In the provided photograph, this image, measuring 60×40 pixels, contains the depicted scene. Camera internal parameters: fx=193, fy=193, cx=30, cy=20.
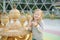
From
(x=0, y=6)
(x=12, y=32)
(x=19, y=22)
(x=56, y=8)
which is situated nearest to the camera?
(x=12, y=32)

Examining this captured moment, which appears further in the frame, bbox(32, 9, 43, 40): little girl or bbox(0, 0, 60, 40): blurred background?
bbox(0, 0, 60, 40): blurred background

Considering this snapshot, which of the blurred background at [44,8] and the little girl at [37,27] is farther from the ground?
the little girl at [37,27]

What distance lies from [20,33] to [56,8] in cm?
253

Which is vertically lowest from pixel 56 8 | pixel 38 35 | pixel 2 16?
pixel 56 8

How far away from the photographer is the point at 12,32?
3.17 ft

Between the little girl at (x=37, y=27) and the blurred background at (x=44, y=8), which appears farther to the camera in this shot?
the blurred background at (x=44, y=8)

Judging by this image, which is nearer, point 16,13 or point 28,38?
point 16,13

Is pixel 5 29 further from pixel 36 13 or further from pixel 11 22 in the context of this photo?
pixel 36 13

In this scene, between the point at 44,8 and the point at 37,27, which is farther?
the point at 44,8

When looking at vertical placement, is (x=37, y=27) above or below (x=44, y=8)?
above

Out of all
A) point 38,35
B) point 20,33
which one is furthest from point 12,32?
point 38,35

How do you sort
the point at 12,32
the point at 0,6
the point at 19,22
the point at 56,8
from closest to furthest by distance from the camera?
the point at 12,32
the point at 19,22
the point at 0,6
the point at 56,8

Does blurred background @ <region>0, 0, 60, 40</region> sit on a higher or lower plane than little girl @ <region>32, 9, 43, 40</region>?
lower

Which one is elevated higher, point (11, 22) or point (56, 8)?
point (11, 22)
